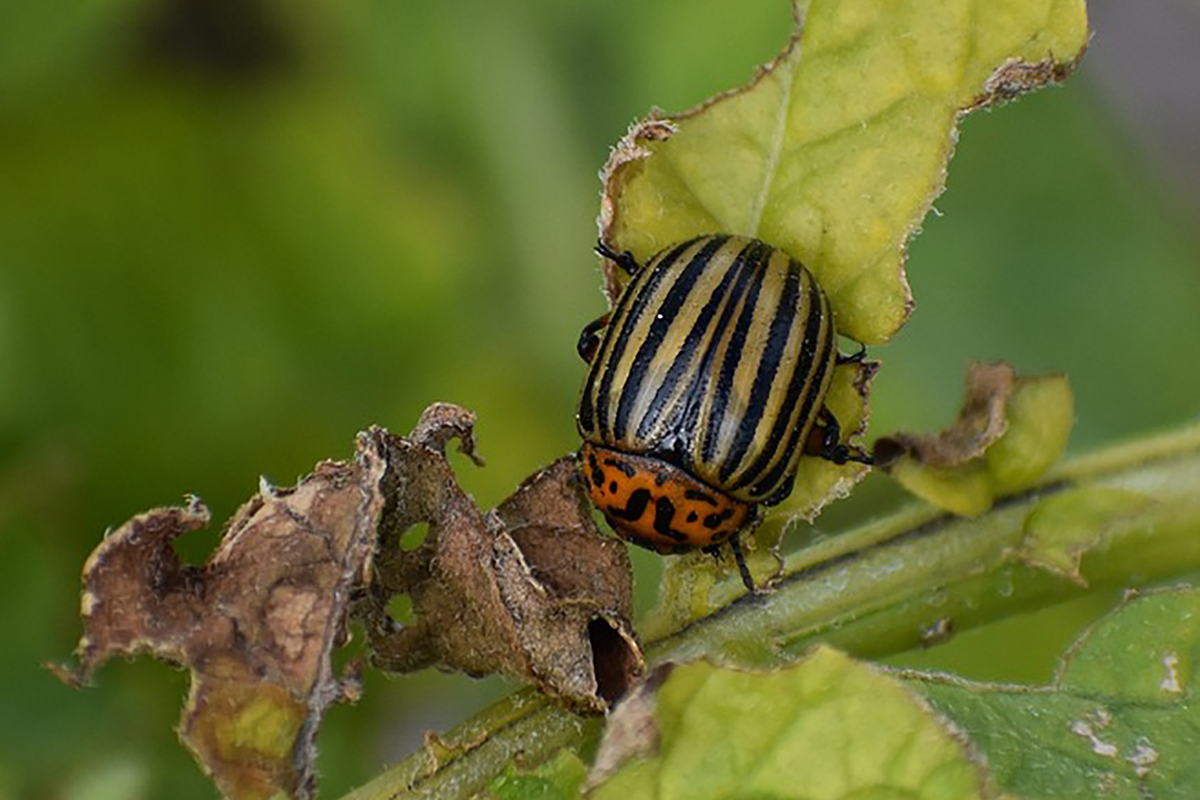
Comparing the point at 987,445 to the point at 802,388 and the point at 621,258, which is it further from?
the point at 621,258

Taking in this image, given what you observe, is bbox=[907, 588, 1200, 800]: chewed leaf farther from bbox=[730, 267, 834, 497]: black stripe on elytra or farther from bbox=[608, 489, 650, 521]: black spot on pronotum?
bbox=[608, 489, 650, 521]: black spot on pronotum

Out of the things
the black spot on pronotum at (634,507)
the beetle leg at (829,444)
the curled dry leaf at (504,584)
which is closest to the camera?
the curled dry leaf at (504,584)

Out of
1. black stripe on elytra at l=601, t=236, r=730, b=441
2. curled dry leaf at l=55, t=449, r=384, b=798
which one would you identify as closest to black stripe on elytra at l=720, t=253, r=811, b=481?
black stripe on elytra at l=601, t=236, r=730, b=441

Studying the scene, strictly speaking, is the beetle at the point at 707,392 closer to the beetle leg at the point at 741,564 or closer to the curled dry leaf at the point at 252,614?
the beetle leg at the point at 741,564

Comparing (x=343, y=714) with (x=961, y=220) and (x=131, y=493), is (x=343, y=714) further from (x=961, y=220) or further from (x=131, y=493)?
(x=961, y=220)

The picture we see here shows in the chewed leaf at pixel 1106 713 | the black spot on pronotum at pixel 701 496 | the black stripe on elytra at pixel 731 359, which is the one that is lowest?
the chewed leaf at pixel 1106 713

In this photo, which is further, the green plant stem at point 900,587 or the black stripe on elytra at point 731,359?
the black stripe on elytra at point 731,359

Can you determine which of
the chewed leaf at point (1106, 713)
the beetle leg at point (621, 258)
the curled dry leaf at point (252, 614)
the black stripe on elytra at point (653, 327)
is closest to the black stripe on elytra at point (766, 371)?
the black stripe on elytra at point (653, 327)
